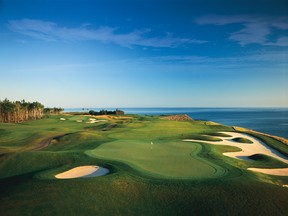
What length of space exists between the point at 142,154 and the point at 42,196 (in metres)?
10.5

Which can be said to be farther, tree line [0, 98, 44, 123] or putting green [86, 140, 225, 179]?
tree line [0, 98, 44, 123]

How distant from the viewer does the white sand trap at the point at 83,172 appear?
1583cm

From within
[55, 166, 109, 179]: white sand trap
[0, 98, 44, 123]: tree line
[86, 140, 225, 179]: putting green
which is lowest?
[55, 166, 109, 179]: white sand trap

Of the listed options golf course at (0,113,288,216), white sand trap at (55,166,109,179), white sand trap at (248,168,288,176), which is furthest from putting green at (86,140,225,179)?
white sand trap at (248,168,288,176)

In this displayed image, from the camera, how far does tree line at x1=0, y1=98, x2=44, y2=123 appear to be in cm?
7694

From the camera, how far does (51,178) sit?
14633 mm

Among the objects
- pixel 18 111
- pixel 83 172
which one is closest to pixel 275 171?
pixel 83 172

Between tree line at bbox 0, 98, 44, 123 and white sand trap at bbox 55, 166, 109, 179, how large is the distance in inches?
2724

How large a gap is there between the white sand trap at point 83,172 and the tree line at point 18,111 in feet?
227

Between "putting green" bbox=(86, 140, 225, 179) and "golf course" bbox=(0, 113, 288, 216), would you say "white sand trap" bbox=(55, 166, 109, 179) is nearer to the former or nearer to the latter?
"golf course" bbox=(0, 113, 288, 216)

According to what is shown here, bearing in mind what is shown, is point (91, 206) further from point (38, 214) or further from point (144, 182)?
point (144, 182)

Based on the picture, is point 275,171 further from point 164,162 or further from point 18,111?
point 18,111

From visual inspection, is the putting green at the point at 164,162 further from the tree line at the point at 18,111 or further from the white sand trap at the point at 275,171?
the tree line at the point at 18,111

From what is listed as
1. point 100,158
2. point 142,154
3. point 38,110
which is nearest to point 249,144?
point 142,154
